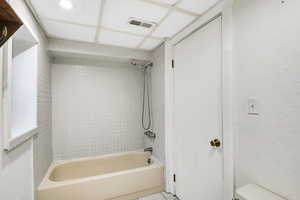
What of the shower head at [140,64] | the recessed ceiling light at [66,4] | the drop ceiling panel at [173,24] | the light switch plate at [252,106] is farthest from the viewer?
the shower head at [140,64]

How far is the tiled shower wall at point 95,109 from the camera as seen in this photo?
2391 mm

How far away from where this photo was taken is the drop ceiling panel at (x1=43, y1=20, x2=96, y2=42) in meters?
1.67

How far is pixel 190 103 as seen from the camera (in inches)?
66.8

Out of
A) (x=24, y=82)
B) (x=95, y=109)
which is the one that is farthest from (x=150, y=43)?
(x=24, y=82)

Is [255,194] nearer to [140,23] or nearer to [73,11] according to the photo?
[140,23]

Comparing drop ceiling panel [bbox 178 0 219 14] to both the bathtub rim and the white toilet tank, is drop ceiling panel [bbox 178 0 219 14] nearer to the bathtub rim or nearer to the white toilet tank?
the white toilet tank

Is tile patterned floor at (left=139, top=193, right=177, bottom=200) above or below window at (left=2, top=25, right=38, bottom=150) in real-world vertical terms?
below

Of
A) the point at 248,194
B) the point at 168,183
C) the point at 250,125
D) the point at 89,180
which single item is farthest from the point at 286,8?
the point at 89,180

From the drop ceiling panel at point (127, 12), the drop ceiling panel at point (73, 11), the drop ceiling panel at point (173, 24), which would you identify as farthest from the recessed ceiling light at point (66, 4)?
the drop ceiling panel at point (173, 24)

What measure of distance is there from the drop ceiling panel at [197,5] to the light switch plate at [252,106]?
3.08 ft

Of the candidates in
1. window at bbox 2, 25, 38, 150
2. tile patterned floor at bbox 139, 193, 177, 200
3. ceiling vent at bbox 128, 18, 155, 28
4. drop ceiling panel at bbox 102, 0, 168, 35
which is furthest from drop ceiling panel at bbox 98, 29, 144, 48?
tile patterned floor at bbox 139, 193, 177, 200

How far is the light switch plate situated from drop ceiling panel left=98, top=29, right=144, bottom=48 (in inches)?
62.0

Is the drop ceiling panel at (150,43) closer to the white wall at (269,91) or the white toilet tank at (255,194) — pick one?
the white wall at (269,91)

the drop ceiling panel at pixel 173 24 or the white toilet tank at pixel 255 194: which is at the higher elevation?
the drop ceiling panel at pixel 173 24
